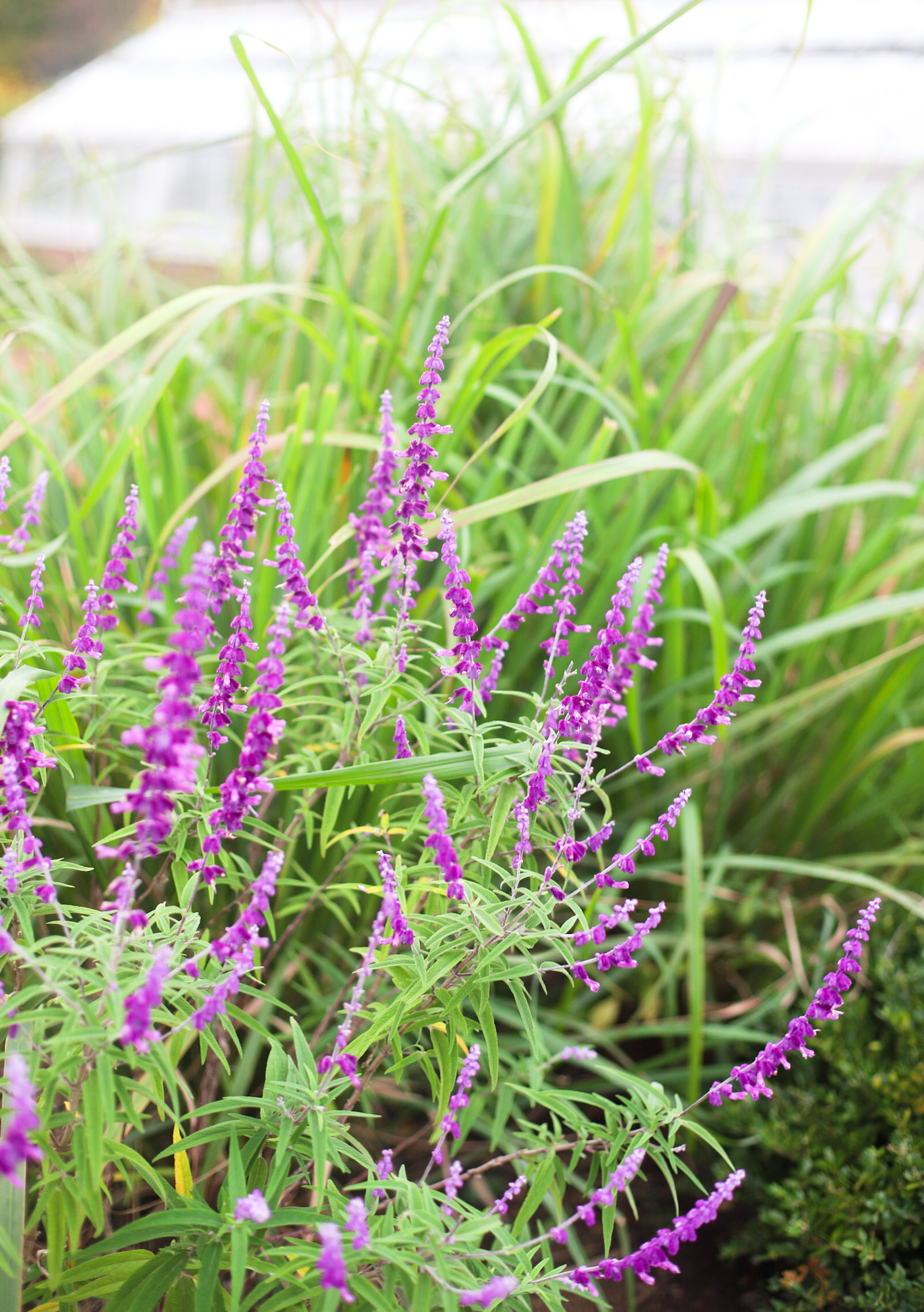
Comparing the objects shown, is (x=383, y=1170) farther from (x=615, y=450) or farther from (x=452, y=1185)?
(x=615, y=450)

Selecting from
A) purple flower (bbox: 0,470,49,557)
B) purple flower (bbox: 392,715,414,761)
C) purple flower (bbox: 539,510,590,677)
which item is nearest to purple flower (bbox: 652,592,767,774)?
purple flower (bbox: 539,510,590,677)

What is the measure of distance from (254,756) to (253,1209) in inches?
15.4

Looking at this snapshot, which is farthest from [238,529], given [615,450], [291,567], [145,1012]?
[615,450]

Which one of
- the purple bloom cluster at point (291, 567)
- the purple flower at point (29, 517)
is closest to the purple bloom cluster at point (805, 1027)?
the purple bloom cluster at point (291, 567)

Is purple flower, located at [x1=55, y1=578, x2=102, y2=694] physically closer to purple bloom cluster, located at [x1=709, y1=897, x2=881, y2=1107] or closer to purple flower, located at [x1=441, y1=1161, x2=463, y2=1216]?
purple flower, located at [x1=441, y1=1161, x2=463, y2=1216]

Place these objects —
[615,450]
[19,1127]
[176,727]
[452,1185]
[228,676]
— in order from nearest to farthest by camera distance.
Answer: [19,1127] < [176,727] < [452,1185] < [228,676] < [615,450]

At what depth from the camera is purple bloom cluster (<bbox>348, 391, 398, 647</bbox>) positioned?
3.76 feet

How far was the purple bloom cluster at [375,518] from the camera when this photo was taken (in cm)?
114

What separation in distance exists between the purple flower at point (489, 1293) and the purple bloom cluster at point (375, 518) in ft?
2.36

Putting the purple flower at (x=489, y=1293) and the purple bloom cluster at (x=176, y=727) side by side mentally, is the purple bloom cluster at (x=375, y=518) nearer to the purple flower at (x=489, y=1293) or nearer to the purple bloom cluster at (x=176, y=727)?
the purple bloom cluster at (x=176, y=727)

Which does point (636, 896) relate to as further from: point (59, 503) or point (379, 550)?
point (59, 503)

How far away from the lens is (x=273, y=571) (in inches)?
64.0

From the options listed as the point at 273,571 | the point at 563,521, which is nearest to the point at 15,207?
the point at 273,571

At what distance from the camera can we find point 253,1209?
79 centimetres
